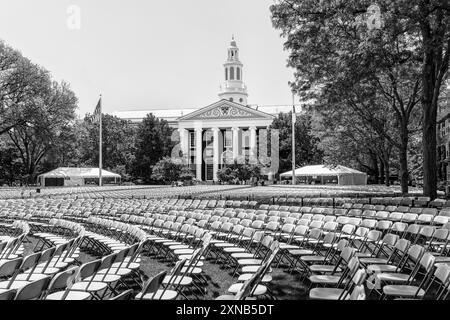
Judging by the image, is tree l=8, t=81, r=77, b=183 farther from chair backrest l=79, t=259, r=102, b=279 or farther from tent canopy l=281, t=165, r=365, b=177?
chair backrest l=79, t=259, r=102, b=279

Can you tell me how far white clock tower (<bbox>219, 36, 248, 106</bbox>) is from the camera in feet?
325

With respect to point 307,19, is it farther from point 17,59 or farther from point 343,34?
point 17,59

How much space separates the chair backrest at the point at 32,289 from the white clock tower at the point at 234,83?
3761 inches

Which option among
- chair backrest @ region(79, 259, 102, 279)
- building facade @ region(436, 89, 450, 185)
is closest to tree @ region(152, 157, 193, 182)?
building facade @ region(436, 89, 450, 185)

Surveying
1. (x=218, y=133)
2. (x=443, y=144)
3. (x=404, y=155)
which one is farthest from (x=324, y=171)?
(x=404, y=155)

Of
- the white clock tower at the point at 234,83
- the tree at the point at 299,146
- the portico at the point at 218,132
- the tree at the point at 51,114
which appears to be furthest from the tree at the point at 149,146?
the white clock tower at the point at 234,83

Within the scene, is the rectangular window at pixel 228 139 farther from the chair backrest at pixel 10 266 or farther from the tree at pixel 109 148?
the chair backrest at pixel 10 266

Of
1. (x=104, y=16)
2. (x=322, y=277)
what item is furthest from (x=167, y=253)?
(x=104, y=16)

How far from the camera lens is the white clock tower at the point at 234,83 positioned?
99000 millimetres

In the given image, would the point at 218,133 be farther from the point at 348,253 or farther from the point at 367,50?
the point at 348,253

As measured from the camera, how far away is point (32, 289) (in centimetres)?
443

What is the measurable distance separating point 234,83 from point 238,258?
94484mm

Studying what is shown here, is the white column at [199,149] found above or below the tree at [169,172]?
above

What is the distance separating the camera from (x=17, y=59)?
45.8 m
